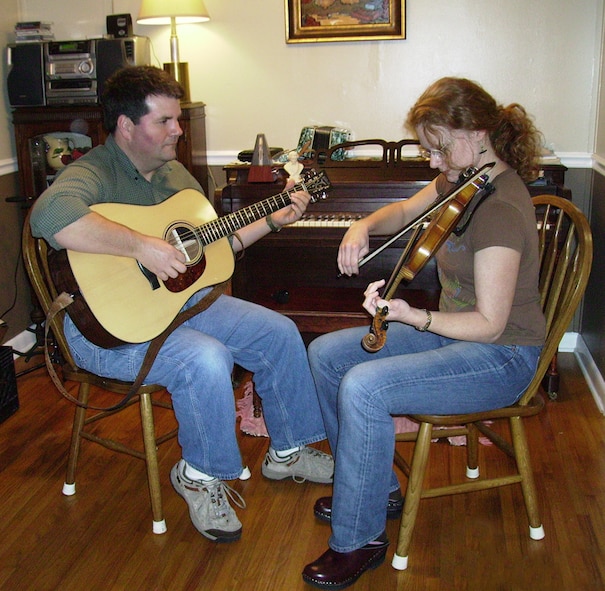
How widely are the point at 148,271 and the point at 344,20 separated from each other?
1762mm

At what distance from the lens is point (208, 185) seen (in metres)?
3.57

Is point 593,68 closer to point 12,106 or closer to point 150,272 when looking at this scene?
point 150,272

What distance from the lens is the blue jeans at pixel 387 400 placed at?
178cm

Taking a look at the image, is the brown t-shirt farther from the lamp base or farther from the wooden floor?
the lamp base

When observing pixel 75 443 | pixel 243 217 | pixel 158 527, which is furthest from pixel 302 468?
pixel 243 217

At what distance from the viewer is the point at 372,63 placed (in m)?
3.34

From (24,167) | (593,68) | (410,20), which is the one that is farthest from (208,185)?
(593,68)

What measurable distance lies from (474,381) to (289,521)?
709mm

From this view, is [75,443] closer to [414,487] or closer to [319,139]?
[414,487]

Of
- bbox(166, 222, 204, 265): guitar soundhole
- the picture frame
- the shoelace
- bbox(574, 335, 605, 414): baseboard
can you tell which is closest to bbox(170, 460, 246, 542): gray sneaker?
the shoelace

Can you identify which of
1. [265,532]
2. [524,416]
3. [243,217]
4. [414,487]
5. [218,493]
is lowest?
[265,532]

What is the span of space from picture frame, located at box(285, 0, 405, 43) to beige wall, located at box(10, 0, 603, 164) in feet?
0.15

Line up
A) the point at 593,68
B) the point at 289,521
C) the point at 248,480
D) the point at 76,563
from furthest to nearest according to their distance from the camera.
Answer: the point at 593,68 < the point at 248,480 < the point at 289,521 < the point at 76,563

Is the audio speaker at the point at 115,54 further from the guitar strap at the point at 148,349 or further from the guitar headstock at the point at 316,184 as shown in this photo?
the guitar strap at the point at 148,349
